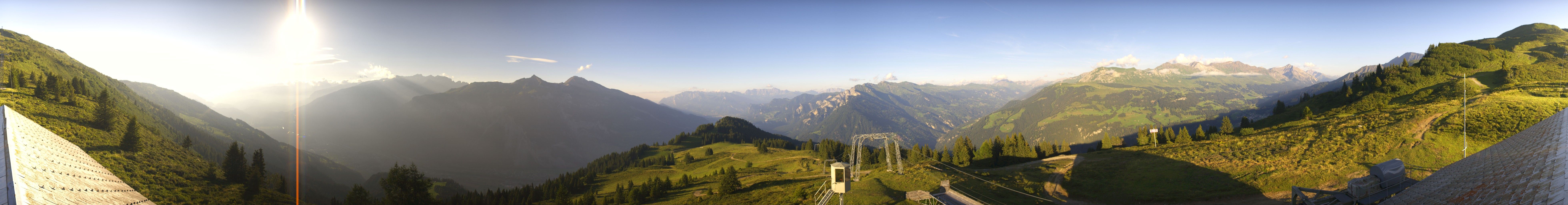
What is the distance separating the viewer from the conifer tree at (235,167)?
51.6m

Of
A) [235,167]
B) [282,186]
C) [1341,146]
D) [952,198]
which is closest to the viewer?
[952,198]

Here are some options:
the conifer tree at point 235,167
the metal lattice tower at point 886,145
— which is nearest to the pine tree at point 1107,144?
the metal lattice tower at point 886,145

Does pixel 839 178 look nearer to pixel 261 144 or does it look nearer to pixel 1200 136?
pixel 1200 136

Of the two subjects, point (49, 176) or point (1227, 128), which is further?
point (1227, 128)

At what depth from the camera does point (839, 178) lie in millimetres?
24141

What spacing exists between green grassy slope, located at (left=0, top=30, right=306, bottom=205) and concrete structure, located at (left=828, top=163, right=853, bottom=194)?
51860mm

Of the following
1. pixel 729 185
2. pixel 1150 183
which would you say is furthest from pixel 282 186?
pixel 1150 183

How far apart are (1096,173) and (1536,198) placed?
125 ft

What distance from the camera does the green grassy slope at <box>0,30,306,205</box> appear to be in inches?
1613

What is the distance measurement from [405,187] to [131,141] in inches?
2232

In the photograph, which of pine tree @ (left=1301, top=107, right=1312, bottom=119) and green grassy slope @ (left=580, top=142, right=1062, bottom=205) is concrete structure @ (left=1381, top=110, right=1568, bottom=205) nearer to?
green grassy slope @ (left=580, top=142, right=1062, bottom=205)

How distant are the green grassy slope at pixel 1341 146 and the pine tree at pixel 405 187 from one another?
156 ft

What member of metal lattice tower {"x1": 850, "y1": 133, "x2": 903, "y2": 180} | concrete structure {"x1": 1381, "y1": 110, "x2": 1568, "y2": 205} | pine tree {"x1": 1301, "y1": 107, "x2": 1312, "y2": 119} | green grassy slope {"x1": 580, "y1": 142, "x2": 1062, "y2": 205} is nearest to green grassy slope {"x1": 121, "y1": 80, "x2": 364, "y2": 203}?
green grassy slope {"x1": 580, "y1": 142, "x2": 1062, "y2": 205}

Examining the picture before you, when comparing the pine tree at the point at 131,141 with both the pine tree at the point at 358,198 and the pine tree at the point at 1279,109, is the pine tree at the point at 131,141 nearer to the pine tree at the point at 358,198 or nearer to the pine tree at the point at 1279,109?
the pine tree at the point at 358,198
